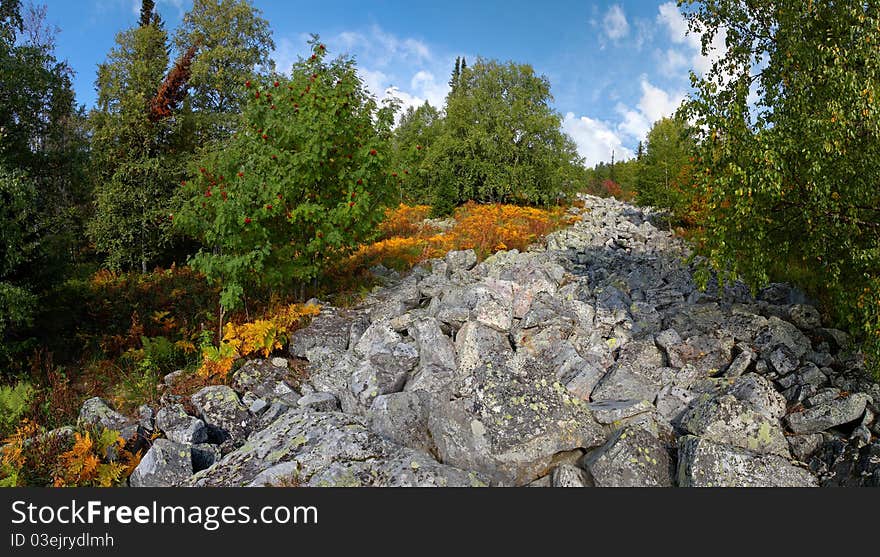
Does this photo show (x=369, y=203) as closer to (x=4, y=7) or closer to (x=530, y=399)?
(x=530, y=399)

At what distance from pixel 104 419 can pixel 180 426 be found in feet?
4.09

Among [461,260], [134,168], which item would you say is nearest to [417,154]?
[461,260]

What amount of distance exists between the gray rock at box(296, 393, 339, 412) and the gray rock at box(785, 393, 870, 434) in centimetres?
645

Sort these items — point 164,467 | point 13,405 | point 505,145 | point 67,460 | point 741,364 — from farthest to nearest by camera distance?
1. point 505,145
2. point 741,364
3. point 13,405
4. point 67,460
5. point 164,467

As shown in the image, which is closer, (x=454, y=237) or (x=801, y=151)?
(x=801, y=151)

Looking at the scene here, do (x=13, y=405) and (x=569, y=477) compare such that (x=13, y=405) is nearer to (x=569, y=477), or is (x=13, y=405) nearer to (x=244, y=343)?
(x=244, y=343)

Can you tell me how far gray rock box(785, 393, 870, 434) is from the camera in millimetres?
7031

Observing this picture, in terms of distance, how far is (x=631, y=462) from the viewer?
19.7 feet

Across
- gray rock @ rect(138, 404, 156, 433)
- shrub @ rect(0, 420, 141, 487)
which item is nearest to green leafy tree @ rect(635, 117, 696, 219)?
gray rock @ rect(138, 404, 156, 433)

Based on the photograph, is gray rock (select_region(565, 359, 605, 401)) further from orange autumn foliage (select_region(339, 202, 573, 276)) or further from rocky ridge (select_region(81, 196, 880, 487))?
orange autumn foliage (select_region(339, 202, 573, 276))

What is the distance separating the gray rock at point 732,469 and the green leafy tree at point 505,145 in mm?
23866

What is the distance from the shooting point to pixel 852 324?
310 inches

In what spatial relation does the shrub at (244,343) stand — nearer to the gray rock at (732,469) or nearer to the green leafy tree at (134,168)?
the gray rock at (732,469)

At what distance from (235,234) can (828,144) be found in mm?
9340
